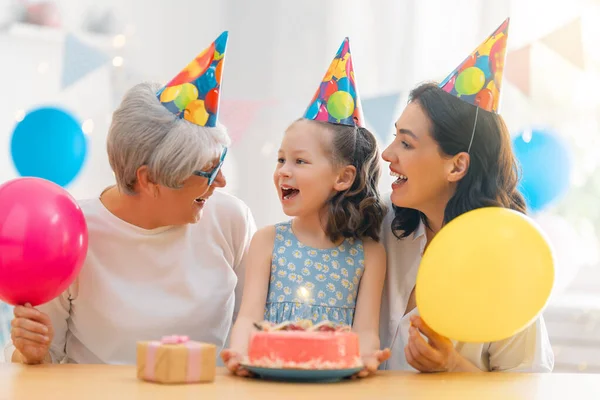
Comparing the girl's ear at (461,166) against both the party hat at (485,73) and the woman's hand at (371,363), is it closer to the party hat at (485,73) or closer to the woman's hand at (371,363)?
the party hat at (485,73)

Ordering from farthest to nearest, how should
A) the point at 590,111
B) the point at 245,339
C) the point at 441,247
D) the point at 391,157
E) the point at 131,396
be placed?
the point at 590,111, the point at 391,157, the point at 245,339, the point at 441,247, the point at 131,396

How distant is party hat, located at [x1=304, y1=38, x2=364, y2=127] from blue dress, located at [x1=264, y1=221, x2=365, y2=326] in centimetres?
27

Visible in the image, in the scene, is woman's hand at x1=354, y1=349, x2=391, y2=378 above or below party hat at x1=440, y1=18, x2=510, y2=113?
below

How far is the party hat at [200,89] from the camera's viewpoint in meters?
1.61

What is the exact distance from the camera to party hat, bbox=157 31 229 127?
1605 millimetres

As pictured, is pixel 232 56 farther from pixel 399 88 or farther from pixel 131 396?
pixel 131 396

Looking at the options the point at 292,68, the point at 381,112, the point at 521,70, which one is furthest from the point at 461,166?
the point at 292,68

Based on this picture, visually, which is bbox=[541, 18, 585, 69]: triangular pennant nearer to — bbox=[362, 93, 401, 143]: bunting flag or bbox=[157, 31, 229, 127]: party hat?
bbox=[362, 93, 401, 143]: bunting flag

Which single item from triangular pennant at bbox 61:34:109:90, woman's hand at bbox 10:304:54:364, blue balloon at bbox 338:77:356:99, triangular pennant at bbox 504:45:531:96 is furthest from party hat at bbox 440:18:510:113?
triangular pennant at bbox 61:34:109:90

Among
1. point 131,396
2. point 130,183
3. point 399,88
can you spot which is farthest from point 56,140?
point 131,396

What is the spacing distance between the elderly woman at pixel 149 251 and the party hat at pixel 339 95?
0.21m

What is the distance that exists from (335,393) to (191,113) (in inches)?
27.7

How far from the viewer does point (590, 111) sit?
280 centimetres

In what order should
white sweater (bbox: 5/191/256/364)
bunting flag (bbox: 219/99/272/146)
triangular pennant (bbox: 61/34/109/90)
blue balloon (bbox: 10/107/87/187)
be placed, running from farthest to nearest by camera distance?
bunting flag (bbox: 219/99/272/146) < triangular pennant (bbox: 61/34/109/90) < blue balloon (bbox: 10/107/87/187) < white sweater (bbox: 5/191/256/364)
